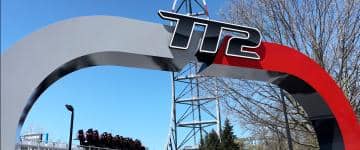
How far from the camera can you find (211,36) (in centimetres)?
679

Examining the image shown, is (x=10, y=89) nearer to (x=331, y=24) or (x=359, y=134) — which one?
(x=359, y=134)

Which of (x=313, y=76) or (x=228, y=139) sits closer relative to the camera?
(x=313, y=76)

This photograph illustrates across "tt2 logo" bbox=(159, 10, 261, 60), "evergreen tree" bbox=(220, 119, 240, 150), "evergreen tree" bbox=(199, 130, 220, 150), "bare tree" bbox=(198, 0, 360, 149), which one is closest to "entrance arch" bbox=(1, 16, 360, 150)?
"tt2 logo" bbox=(159, 10, 261, 60)

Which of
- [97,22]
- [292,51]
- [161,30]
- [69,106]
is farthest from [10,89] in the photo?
[69,106]

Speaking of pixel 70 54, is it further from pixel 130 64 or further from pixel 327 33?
pixel 327 33

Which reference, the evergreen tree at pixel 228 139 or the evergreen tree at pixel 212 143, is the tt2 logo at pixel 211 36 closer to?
the evergreen tree at pixel 228 139

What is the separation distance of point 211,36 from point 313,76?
2.39 m

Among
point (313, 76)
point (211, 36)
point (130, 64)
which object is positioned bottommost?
point (313, 76)

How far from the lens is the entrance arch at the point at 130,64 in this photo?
215 inches

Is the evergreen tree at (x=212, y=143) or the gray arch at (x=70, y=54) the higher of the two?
the gray arch at (x=70, y=54)

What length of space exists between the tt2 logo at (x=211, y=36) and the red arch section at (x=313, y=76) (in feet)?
0.87

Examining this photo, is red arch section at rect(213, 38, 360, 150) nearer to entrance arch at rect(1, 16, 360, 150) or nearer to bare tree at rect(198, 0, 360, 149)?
entrance arch at rect(1, 16, 360, 150)

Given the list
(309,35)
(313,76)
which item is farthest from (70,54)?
(309,35)

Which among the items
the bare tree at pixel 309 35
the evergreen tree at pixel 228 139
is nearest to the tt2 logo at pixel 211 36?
the bare tree at pixel 309 35
